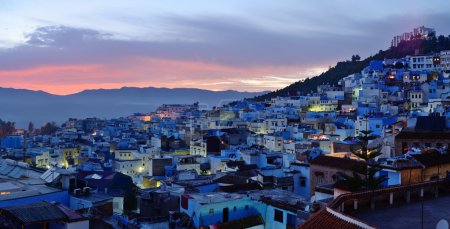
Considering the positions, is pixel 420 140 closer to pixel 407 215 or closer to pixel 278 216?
pixel 278 216

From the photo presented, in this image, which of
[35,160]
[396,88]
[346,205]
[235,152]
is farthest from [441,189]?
[396,88]

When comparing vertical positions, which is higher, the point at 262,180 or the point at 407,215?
the point at 407,215

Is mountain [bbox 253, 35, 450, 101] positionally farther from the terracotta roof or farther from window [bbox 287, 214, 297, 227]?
window [bbox 287, 214, 297, 227]

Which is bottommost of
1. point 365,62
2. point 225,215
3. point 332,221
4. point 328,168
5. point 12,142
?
point 12,142

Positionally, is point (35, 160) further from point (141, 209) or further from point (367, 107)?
point (367, 107)

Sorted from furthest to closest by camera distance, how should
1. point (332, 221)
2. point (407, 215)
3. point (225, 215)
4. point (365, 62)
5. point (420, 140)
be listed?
point (365, 62) → point (420, 140) → point (225, 215) → point (407, 215) → point (332, 221)

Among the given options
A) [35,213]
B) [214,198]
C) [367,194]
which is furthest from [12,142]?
[367,194]

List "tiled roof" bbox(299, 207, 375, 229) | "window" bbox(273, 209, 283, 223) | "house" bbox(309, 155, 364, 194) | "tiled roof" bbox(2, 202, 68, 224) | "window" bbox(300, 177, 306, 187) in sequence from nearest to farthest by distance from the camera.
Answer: "tiled roof" bbox(299, 207, 375, 229)
"tiled roof" bbox(2, 202, 68, 224)
"window" bbox(273, 209, 283, 223)
"house" bbox(309, 155, 364, 194)
"window" bbox(300, 177, 306, 187)

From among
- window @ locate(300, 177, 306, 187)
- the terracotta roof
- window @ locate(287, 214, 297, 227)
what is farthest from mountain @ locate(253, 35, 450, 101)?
window @ locate(287, 214, 297, 227)

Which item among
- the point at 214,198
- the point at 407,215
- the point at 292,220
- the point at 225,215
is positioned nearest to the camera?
the point at 407,215

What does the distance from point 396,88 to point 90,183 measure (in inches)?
1874

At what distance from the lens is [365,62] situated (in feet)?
338

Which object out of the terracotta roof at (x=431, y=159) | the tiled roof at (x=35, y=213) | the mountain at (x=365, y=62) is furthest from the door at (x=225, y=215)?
the mountain at (x=365, y=62)

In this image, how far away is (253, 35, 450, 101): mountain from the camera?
89562mm
